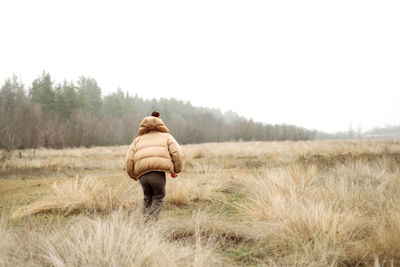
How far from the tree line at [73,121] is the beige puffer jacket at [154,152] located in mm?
11074

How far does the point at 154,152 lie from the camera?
3586mm

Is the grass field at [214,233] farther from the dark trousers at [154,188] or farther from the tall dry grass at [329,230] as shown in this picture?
the dark trousers at [154,188]

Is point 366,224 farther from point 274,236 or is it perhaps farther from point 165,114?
point 165,114

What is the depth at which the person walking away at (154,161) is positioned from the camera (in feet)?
11.7

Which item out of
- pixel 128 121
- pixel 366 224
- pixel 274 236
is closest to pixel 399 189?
pixel 366 224

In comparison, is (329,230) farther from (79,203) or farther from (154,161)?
(79,203)

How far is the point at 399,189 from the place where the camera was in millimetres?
4027

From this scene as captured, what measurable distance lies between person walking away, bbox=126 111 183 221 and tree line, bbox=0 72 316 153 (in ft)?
36.5

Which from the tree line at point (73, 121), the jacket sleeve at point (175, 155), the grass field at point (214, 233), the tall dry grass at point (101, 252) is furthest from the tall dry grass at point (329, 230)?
the tree line at point (73, 121)

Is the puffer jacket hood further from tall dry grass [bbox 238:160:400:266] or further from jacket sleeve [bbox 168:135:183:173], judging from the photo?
tall dry grass [bbox 238:160:400:266]

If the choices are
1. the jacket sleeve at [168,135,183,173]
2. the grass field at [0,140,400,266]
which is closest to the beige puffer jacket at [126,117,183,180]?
the jacket sleeve at [168,135,183,173]

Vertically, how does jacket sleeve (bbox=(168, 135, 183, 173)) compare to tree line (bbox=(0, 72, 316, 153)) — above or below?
below

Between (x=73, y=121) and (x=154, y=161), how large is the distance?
3623cm

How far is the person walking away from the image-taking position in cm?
355
